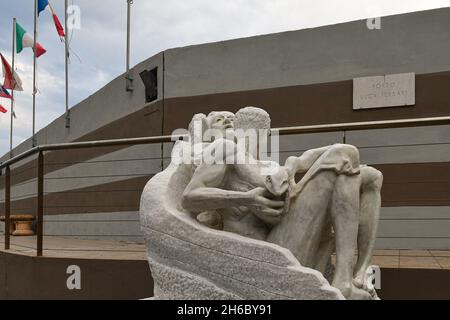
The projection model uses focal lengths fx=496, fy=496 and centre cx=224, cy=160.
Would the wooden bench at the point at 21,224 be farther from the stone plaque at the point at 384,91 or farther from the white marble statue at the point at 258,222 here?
the white marble statue at the point at 258,222

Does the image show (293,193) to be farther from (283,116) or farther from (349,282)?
(283,116)

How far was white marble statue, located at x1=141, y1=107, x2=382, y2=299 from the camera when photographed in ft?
7.99

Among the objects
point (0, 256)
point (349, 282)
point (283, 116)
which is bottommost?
point (0, 256)

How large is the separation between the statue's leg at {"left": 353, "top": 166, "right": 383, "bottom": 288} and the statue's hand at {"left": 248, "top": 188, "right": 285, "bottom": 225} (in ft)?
1.48

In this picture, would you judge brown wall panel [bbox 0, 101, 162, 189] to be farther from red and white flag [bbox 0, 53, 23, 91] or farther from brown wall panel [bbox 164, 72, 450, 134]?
red and white flag [bbox 0, 53, 23, 91]

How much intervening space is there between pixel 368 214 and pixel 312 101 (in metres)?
3.73

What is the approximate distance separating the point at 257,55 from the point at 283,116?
0.92m

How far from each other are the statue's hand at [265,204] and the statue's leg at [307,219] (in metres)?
0.08

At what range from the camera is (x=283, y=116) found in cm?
633

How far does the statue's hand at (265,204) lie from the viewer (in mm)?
2480

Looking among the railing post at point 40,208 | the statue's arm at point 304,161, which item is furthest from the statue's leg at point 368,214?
the railing post at point 40,208

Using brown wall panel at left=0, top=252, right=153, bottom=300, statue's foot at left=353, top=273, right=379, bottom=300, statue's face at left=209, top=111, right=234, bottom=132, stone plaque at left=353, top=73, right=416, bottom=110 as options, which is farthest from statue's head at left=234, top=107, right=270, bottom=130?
stone plaque at left=353, top=73, right=416, bottom=110
